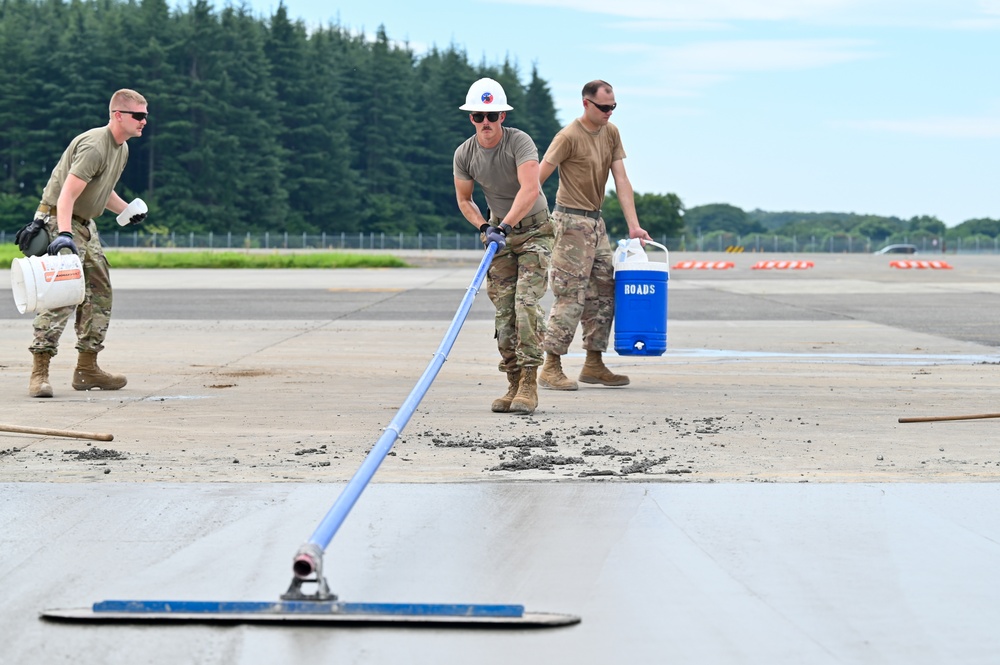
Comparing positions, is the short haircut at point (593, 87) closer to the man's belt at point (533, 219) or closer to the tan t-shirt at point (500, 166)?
the tan t-shirt at point (500, 166)

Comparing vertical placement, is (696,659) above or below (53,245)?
below

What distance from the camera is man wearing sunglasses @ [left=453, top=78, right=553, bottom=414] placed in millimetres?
8477

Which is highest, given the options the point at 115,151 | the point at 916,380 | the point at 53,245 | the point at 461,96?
the point at 461,96

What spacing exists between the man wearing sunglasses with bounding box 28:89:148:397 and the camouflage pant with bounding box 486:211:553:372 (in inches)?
105

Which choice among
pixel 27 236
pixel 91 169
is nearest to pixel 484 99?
pixel 91 169

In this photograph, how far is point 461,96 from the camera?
113m

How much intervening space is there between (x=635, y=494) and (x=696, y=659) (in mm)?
2241

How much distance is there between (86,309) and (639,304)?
3.95 metres

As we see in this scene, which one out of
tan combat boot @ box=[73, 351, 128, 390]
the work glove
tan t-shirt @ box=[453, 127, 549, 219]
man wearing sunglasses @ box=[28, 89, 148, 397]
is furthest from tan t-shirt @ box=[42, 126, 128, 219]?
tan t-shirt @ box=[453, 127, 549, 219]

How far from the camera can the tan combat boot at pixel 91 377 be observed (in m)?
9.88

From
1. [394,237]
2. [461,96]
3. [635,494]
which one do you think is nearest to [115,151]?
[635,494]

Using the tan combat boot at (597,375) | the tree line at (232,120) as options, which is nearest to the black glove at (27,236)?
the tan combat boot at (597,375)

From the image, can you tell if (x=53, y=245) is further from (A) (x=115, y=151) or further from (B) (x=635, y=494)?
(B) (x=635, y=494)

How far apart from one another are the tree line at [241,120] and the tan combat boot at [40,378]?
253 ft
